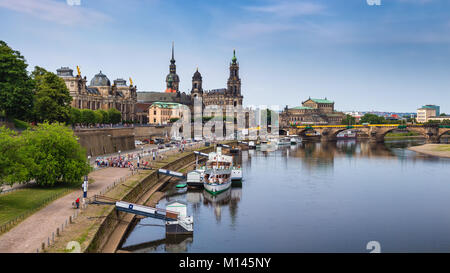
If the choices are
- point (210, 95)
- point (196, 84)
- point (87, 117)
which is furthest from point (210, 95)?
point (87, 117)

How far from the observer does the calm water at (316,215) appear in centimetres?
3056

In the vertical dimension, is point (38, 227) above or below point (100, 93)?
below

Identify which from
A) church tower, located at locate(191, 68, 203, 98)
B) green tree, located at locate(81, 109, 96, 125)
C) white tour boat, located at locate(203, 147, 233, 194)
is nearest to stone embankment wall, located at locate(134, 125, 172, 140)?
green tree, located at locate(81, 109, 96, 125)

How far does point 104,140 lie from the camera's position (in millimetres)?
69000

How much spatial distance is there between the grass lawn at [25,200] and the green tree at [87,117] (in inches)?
→ 1900

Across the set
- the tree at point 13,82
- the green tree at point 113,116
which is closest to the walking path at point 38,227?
the tree at point 13,82

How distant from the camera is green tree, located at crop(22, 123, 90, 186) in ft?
117

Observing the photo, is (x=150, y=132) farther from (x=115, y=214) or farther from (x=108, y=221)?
(x=108, y=221)

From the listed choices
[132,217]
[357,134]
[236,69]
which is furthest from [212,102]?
[132,217]

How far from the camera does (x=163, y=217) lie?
31.9m

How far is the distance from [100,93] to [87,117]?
92.1 feet
